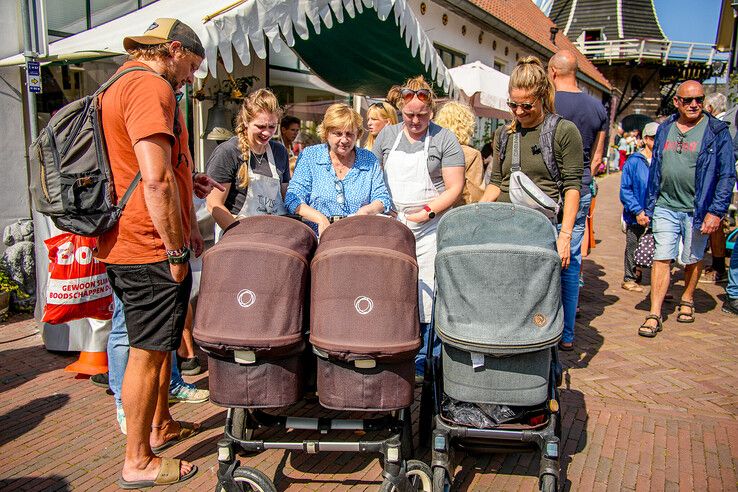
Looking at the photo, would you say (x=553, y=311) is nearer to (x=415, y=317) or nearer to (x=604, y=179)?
(x=415, y=317)

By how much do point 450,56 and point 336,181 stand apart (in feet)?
39.8

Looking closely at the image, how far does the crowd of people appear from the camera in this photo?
9.20 ft

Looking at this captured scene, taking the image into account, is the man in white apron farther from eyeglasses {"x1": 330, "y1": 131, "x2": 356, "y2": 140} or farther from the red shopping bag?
the red shopping bag

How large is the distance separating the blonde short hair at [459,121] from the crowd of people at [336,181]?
11 millimetres

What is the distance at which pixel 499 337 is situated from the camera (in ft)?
8.49

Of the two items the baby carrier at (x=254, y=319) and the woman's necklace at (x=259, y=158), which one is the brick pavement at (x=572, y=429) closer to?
the baby carrier at (x=254, y=319)

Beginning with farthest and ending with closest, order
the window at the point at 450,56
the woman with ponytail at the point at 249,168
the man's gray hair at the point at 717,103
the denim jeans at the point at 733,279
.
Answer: the window at the point at 450,56 → the man's gray hair at the point at 717,103 → the denim jeans at the point at 733,279 → the woman with ponytail at the point at 249,168

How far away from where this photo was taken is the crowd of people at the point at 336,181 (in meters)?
2.80

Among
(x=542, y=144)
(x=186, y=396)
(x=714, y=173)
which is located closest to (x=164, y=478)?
(x=186, y=396)

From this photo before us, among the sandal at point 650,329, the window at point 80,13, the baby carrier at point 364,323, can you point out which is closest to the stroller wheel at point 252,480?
the baby carrier at point 364,323

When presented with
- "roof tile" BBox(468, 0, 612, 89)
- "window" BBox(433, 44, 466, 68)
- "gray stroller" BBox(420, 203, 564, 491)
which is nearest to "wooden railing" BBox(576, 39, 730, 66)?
"roof tile" BBox(468, 0, 612, 89)

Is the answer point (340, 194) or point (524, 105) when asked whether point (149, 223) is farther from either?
point (524, 105)

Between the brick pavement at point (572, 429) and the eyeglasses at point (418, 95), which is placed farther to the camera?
the eyeglasses at point (418, 95)

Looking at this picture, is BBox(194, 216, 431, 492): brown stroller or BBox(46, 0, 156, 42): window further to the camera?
BBox(46, 0, 156, 42): window
